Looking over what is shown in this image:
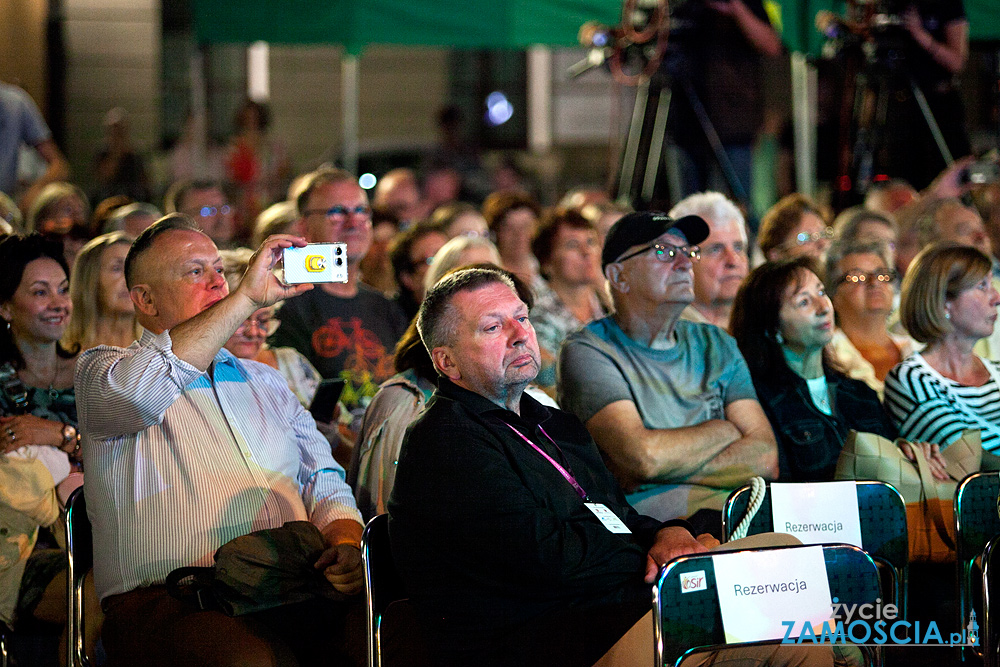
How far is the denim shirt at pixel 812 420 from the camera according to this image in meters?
4.16

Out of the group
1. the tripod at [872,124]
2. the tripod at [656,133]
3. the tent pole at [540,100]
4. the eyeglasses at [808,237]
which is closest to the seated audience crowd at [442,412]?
the eyeglasses at [808,237]

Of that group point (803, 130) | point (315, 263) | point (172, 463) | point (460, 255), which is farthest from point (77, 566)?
point (803, 130)

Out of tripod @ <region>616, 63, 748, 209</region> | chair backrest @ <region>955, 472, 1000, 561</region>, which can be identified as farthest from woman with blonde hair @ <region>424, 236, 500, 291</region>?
tripod @ <region>616, 63, 748, 209</region>

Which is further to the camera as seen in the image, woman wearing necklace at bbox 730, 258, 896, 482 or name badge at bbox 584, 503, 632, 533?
woman wearing necklace at bbox 730, 258, 896, 482

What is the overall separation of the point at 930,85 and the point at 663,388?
14.2ft

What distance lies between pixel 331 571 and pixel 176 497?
50 cm

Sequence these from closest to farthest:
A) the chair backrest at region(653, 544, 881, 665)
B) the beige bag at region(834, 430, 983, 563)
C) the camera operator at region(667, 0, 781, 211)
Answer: the chair backrest at region(653, 544, 881, 665) < the beige bag at region(834, 430, 983, 563) < the camera operator at region(667, 0, 781, 211)

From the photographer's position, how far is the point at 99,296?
4.35 meters

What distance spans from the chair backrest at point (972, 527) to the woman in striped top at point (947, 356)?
60cm

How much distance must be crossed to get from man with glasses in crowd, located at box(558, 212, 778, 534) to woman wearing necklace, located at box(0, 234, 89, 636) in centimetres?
175

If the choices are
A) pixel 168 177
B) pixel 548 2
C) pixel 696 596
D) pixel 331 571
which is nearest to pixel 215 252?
pixel 331 571

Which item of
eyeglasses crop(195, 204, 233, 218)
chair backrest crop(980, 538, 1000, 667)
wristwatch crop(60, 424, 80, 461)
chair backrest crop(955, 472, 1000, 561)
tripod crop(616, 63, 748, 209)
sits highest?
tripod crop(616, 63, 748, 209)

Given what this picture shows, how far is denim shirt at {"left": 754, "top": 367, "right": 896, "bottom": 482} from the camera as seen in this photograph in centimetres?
416

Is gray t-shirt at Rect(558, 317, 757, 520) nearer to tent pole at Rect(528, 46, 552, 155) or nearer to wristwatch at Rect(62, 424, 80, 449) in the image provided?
wristwatch at Rect(62, 424, 80, 449)
